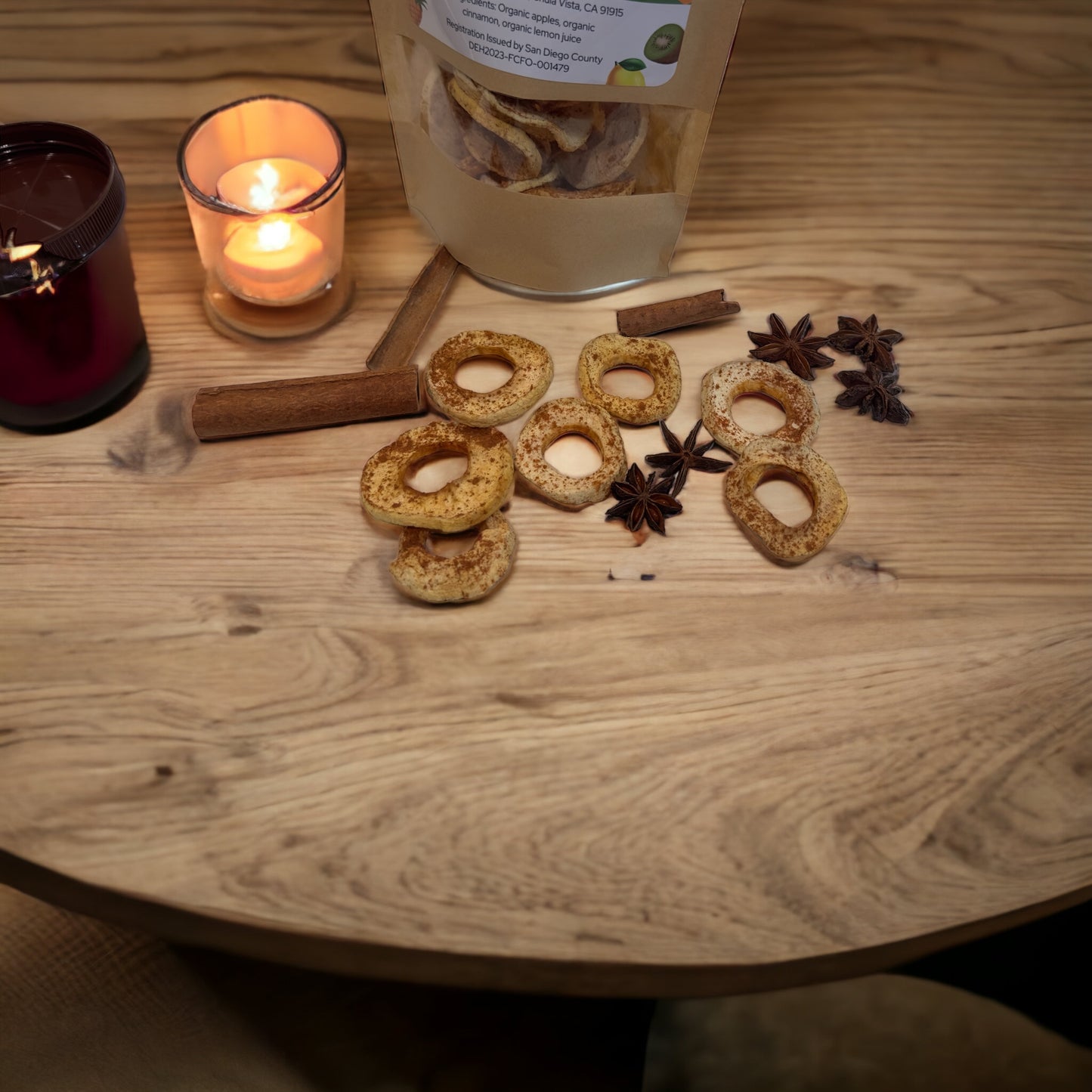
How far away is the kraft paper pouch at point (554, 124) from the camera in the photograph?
81 cm

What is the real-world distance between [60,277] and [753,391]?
23.2 inches

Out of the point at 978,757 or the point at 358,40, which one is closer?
the point at 978,757

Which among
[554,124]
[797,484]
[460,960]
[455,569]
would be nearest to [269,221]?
[554,124]

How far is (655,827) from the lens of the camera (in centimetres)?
72

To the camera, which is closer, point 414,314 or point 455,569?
point 455,569

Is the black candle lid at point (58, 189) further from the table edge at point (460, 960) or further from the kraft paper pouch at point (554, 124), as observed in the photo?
the table edge at point (460, 960)

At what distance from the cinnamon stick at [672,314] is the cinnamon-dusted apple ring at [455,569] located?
0.27m

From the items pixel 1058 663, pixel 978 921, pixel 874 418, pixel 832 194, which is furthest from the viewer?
pixel 832 194

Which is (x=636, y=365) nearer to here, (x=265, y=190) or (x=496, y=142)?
(x=496, y=142)

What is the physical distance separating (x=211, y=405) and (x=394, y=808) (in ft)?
1.28

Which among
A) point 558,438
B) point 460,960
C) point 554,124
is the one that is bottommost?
point 460,960

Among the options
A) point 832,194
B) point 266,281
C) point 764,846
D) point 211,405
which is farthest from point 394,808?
point 832,194

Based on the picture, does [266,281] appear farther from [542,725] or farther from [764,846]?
[764,846]

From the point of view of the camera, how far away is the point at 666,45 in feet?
2.68
